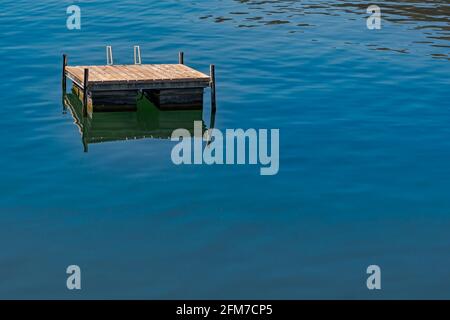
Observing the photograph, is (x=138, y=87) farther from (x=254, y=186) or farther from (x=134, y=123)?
(x=254, y=186)

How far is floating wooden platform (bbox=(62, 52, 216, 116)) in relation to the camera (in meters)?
38.0

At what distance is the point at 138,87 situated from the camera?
3816 centimetres

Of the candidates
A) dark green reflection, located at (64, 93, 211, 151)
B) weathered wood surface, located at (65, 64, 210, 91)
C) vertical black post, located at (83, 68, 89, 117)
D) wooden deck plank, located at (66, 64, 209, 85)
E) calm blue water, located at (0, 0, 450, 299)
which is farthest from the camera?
wooden deck plank, located at (66, 64, 209, 85)

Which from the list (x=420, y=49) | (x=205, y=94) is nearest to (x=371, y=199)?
(x=205, y=94)

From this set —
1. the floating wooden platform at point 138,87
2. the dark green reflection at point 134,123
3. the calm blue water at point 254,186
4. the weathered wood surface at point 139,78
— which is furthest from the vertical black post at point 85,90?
the calm blue water at point 254,186

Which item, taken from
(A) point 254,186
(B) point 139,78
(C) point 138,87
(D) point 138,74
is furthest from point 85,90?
(A) point 254,186

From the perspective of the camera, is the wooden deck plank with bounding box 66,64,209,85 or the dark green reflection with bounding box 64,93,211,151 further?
the wooden deck plank with bounding box 66,64,209,85

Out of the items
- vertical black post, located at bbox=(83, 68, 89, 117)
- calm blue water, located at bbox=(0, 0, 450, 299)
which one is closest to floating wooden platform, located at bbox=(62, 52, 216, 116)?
vertical black post, located at bbox=(83, 68, 89, 117)

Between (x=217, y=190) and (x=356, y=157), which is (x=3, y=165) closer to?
(x=217, y=190)

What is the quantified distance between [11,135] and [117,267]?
1371 cm

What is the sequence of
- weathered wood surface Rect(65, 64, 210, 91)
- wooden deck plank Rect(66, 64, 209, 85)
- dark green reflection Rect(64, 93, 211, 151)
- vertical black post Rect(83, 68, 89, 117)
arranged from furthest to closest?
wooden deck plank Rect(66, 64, 209, 85), weathered wood surface Rect(65, 64, 210, 91), vertical black post Rect(83, 68, 89, 117), dark green reflection Rect(64, 93, 211, 151)

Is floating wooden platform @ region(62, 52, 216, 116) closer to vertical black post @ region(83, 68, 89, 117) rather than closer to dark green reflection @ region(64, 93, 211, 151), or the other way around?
vertical black post @ region(83, 68, 89, 117)

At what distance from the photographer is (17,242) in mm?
26172

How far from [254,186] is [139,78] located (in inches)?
392
